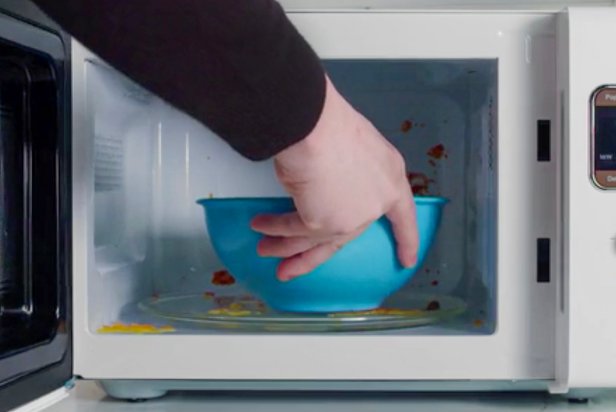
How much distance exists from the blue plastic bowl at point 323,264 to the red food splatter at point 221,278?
0.56 feet

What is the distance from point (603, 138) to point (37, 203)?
19.5 inches

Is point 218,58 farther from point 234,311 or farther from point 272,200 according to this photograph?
point 234,311

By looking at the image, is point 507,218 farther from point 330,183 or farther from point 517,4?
point 517,4

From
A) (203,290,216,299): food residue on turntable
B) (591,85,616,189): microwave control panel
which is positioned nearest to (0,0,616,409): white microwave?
(591,85,616,189): microwave control panel

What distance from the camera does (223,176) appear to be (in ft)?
3.68

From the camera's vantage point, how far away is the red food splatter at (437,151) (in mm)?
1101

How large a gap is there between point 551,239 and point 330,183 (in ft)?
0.81

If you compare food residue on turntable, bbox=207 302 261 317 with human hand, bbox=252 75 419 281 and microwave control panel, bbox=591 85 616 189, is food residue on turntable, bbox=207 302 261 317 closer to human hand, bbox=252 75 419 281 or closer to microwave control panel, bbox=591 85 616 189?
human hand, bbox=252 75 419 281

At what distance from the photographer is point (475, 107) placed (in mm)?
1037

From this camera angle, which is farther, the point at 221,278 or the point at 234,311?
the point at 221,278

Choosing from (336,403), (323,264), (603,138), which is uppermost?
(603,138)

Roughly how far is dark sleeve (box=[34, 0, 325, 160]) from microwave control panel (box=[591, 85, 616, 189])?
1.01ft

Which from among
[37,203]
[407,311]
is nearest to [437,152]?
[407,311]

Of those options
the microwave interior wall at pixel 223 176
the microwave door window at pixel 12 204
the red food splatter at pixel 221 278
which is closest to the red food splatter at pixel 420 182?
the microwave interior wall at pixel 223 176
